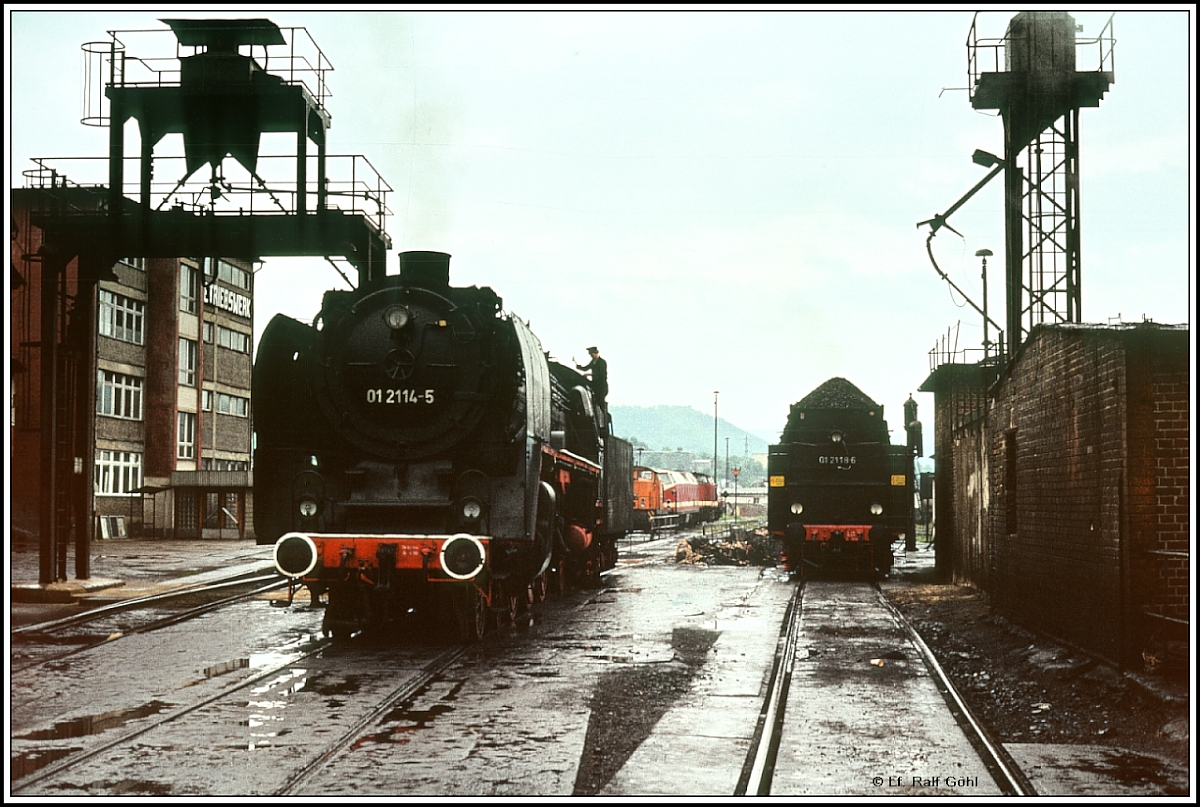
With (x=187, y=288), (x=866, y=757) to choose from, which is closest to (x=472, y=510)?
(x=866, y=757)

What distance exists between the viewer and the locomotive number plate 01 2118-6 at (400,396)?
36.9 feet

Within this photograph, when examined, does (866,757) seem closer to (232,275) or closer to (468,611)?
(468,611)

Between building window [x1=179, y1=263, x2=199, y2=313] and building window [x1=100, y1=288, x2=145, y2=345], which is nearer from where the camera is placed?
building window [x1=100, y1=288, x2=145, y2=345]

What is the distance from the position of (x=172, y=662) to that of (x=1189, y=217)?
8877mm

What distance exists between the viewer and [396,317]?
11250 millimetres


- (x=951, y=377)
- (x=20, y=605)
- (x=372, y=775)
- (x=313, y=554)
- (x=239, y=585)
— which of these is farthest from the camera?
(x=951, y=377)

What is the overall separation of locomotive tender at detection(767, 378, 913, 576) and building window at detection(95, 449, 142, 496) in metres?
25.4

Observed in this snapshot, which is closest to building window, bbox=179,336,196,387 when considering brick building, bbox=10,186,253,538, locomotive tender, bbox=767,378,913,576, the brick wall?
brick building, bbox=10,186,253,538

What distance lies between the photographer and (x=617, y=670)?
10.1 metres

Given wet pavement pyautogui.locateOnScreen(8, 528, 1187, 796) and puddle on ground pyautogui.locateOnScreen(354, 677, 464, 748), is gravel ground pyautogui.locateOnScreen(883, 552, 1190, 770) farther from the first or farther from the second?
puddle on ground pyautogui.locateOnScreen(354, 677, 464, 748)

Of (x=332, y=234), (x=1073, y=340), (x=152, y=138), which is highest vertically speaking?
(x=152, y=138)

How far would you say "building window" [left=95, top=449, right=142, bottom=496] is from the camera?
38.7 m

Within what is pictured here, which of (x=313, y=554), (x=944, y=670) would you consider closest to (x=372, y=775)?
(x=313, y=554)

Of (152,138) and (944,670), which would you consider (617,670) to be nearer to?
(944,670)
